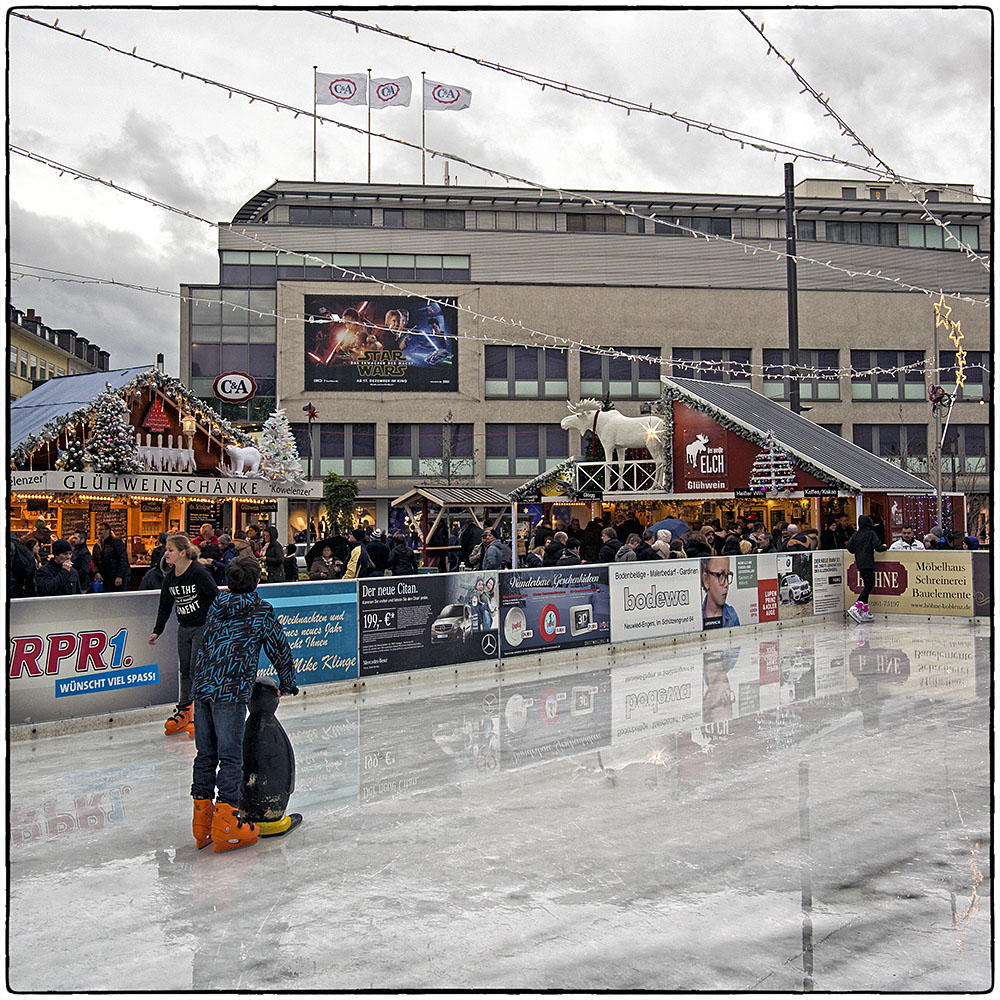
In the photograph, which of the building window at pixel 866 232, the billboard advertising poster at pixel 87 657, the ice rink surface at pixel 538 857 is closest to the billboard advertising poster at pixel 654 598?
the ice rink surface at pixel 538 857

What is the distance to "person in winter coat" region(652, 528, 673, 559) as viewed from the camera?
16.2m

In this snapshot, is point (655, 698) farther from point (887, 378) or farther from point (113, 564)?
point (887, 378)

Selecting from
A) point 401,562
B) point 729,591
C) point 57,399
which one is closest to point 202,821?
point 401,562

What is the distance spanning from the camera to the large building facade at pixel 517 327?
43844mm

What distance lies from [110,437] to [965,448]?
40185 mm

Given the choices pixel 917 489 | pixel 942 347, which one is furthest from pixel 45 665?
pixel 942 347

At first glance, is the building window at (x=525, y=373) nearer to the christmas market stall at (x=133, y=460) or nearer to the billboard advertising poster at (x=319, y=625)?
the christmas market stall at (x=133, y=460)

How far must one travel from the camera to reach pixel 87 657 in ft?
32.1

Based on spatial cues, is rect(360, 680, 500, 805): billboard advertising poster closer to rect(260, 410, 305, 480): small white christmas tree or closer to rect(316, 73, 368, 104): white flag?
rect(260, 410, 305, 480): small white christmas tree

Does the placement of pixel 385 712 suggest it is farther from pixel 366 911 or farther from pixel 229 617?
pixel 366 911

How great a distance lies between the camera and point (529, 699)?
36.8 feet

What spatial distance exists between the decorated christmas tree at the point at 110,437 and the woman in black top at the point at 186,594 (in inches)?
350

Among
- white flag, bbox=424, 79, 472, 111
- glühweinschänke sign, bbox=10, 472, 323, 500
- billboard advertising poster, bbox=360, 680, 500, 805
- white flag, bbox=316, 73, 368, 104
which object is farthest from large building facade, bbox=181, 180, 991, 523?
billboard advertising poster, bbox=360, 680, 500, 805

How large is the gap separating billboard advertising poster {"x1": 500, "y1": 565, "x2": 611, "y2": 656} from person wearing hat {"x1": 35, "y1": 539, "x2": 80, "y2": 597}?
5.28 meters
